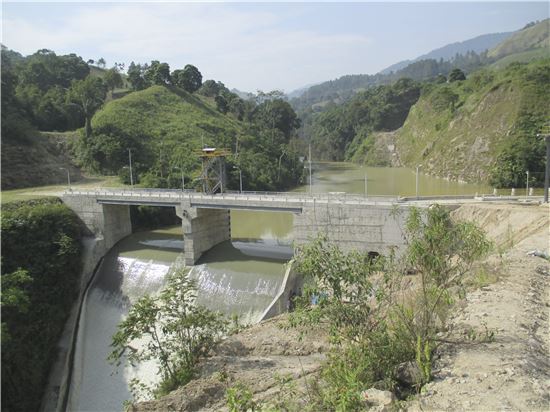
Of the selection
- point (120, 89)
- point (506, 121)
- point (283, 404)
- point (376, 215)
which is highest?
point (120, 89)

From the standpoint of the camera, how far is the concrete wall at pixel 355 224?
1027 inches

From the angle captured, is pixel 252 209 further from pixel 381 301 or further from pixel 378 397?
pixel 378 397

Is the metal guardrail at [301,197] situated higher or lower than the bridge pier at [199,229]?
higher

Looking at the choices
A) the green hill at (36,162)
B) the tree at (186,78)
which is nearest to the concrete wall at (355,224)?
the green hill at (36,162)

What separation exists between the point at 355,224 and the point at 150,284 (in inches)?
578

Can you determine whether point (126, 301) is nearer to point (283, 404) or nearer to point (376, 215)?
point (376, 215)

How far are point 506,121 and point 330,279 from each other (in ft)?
188

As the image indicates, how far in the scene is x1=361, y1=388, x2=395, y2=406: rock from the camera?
959 cm

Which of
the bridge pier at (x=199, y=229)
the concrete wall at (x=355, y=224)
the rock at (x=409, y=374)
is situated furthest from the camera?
the bridge pier at (x=199, y=229)

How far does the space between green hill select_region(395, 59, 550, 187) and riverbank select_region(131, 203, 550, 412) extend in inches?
1188

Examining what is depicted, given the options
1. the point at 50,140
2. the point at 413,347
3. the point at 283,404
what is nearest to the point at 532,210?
the point at 413,347

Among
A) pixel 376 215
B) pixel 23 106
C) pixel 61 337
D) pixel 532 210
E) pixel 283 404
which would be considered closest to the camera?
pixel 283 404

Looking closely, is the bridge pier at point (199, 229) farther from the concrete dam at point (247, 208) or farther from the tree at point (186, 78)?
the tree at point (186, 78)

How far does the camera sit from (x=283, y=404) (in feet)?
32.4
